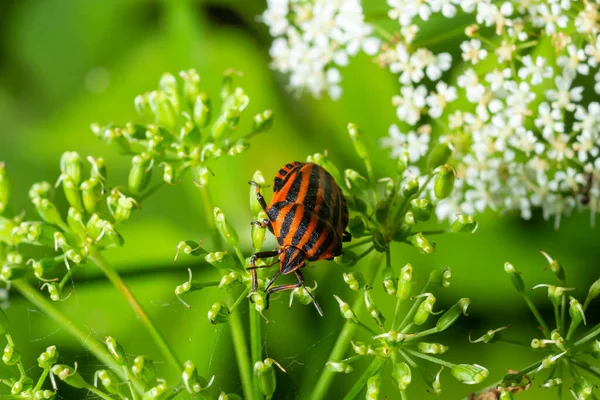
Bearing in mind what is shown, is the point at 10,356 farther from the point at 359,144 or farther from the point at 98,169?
the point at 359,144

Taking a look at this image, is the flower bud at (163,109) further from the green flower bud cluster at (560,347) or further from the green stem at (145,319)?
the green flower bud cluster at (560,347)

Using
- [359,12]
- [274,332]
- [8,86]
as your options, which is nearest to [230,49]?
[359,12]

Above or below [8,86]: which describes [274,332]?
below

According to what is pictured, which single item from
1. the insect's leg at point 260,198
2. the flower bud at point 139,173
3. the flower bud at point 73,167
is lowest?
the insect's leg at point 260,198

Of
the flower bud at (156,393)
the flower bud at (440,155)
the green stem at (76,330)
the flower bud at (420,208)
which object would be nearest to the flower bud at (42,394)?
the green stem at (76,330)

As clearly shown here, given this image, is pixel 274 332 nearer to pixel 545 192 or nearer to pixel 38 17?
pixel 545 192

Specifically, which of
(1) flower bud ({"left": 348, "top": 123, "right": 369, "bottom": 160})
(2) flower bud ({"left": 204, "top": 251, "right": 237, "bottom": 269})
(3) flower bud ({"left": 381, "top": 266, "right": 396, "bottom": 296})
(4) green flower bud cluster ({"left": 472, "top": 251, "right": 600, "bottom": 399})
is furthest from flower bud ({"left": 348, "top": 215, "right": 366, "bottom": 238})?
(4) green flower bud cluster ({"left": 472, "top": 251, "right": 600, "bottom": 399})

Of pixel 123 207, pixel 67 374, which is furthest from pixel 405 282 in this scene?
pixel 67 374
